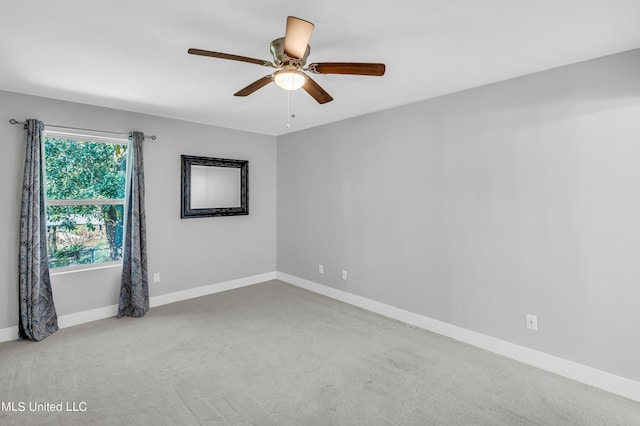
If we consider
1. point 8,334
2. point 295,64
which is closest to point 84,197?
point 8,334

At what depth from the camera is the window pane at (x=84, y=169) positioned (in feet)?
11.6

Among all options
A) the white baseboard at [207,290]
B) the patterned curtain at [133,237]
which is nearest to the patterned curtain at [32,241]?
the patterned curtain at [133,237]

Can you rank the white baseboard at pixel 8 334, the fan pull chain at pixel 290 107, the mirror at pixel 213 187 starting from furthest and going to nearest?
the mirror at pixel 213 187 → the fan pull chain at pixel 290 107 → the white baseboard at pixel 8 334

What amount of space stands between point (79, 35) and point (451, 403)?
3430 mm

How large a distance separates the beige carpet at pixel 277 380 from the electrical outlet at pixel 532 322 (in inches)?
12.9

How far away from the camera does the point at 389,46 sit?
227 cm

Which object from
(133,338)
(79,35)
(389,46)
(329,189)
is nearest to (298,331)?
(133,338)

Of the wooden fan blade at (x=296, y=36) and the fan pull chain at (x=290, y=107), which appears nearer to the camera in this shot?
the wooden fan blade at (x=296, y=36)

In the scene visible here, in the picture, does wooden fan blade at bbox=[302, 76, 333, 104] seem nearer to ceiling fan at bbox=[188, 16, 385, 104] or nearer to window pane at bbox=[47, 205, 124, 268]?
ceiling fan at bbox=[188, 16, 385, 104]

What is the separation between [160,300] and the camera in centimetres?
428

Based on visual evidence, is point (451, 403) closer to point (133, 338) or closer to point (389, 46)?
point (389, 46)

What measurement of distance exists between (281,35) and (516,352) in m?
3.11

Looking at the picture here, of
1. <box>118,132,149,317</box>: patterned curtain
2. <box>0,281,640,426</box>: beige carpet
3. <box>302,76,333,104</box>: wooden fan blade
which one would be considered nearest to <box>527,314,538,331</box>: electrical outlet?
<box>0,281,640,426</box>: beige carpet

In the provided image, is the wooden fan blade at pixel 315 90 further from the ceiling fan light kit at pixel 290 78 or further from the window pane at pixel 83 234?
the window pane at pixel 83 234
